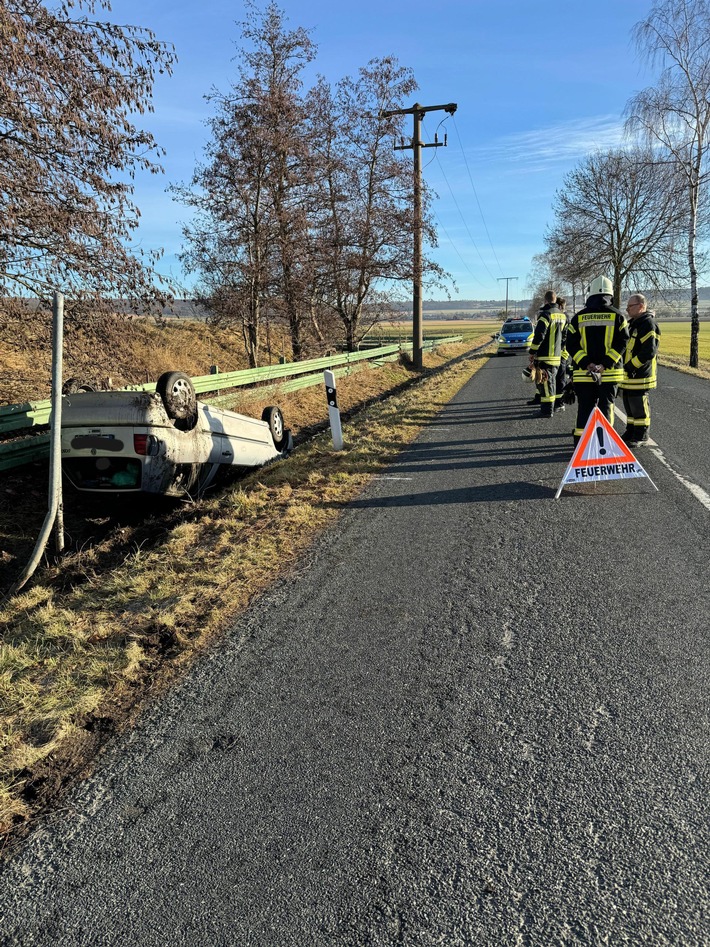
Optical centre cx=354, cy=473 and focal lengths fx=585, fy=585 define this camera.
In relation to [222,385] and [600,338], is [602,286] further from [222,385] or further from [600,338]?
[222,385]

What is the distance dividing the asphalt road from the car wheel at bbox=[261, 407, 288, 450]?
586 centimetres

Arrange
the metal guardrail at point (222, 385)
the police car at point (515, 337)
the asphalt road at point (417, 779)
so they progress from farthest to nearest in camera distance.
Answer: the police car at point (515, 337)
the metal guardrail at point (222, 385)
the asphalt road at point (417, 779)

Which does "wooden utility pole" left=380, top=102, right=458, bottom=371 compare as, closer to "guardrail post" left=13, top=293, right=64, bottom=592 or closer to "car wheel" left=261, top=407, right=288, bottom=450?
"car wheel" left=261, top=407, right=288, bottom=450

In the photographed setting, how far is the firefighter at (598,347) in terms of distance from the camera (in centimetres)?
745

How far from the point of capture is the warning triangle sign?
6.27 m

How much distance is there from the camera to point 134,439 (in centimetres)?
591

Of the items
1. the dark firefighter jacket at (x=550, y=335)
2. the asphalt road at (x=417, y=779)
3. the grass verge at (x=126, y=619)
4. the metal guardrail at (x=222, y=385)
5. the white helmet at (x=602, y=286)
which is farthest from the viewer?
the dark firefighter jacket at (x=550, y=335)

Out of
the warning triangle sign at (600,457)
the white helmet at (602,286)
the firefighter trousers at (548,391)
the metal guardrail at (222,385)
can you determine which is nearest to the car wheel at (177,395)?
the metal guardrail at (222,385)

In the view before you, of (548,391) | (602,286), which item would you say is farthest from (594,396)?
(548,391)

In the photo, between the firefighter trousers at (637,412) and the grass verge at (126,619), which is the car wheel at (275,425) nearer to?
the grass verge at (126,619)

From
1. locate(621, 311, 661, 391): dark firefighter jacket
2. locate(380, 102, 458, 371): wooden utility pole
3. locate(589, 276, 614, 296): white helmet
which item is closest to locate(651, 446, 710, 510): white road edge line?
locate(621, 311, 661, 391): dark firefighter jacket

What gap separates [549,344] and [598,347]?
3.20m

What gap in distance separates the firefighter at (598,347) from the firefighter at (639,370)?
0.70m

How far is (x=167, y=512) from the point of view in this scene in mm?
6977
